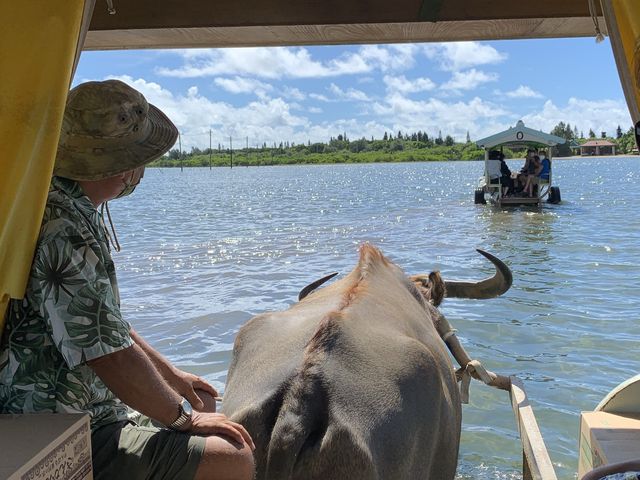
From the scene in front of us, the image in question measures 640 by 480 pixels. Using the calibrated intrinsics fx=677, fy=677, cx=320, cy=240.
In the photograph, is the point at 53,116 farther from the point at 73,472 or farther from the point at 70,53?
the point at 73,472

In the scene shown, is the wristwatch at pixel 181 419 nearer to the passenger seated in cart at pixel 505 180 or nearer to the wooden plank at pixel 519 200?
the wooden plank at pixel 519 200

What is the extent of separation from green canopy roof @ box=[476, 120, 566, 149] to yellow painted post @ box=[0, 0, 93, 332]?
26.1 m

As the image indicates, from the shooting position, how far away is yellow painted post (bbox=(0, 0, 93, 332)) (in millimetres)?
2324

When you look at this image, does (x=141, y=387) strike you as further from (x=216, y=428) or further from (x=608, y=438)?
(x=608, y=438)

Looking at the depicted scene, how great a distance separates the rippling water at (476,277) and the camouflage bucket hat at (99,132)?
442cm

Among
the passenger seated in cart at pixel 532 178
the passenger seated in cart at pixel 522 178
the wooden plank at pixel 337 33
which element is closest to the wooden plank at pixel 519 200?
→ the passenger seated in cart at pixel 532 178

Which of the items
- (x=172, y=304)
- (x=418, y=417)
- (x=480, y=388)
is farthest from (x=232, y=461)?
(x=172, y=304)

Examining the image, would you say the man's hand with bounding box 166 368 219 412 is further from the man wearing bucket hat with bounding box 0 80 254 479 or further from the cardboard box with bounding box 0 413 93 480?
the cardboard box with bounding box 0 413 93 480

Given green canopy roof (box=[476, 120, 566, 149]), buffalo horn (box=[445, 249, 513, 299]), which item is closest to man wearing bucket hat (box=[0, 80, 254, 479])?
buffalo horn (box=[445, 249, 513, 299])

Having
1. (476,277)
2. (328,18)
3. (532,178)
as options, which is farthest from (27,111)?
(532,178)

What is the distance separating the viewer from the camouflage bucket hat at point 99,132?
2.53m

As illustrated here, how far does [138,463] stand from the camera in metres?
2.42

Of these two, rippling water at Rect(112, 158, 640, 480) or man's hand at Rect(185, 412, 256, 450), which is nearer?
man's hand at Rect(185, 412, 256, 450)

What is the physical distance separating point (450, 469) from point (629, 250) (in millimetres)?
15717
